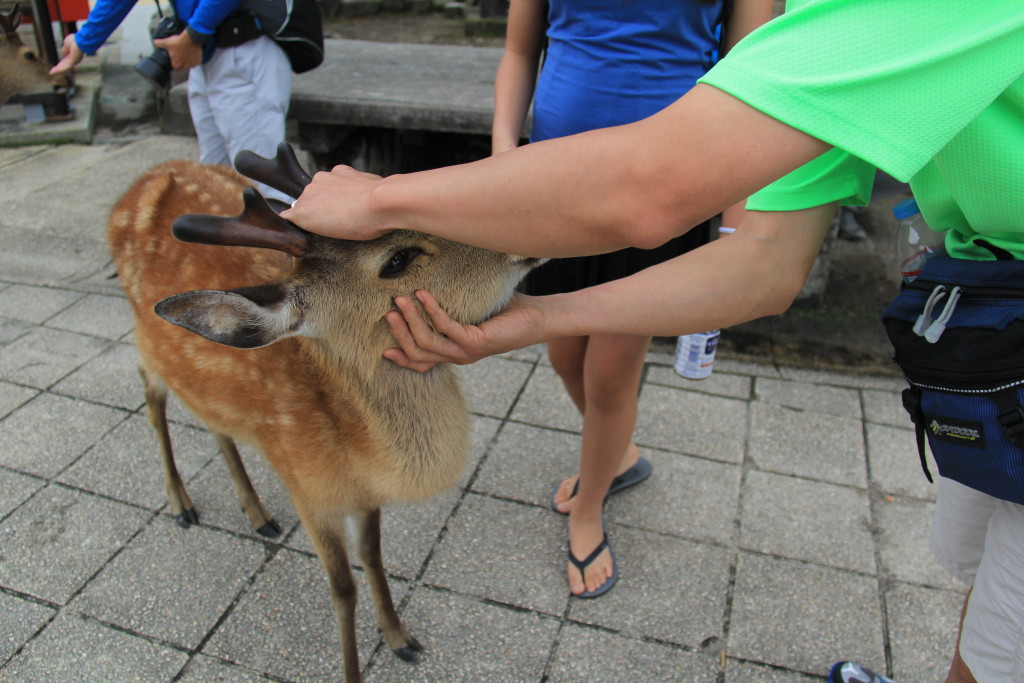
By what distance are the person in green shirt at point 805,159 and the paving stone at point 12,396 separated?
2645 millimetres

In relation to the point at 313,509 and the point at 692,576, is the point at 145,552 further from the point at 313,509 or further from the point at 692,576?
the point at 692,576

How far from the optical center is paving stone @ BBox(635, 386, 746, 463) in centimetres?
317

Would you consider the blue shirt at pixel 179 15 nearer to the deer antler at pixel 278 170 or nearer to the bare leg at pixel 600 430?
the deer antler at pixel 278 170

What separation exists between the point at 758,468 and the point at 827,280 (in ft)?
5.55

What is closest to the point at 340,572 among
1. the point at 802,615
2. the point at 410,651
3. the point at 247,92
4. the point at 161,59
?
the point at 410,651

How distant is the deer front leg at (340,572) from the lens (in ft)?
7.02

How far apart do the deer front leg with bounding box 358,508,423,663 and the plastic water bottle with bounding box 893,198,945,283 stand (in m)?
1.59

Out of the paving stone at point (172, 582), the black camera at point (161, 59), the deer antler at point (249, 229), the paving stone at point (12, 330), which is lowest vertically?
the paving stone at point (12, 330)

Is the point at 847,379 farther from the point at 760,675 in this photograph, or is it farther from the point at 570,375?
the point at 760,675

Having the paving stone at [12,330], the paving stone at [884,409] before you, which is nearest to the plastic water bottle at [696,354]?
the paving stone at [884,409]

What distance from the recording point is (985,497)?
161 centimetres

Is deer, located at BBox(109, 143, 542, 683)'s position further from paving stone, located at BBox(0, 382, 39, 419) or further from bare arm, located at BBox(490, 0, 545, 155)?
paving stone, located at BBox(0, 382, 39, 419)

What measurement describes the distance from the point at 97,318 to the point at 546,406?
251 centimetres

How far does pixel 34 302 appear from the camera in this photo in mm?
4098
